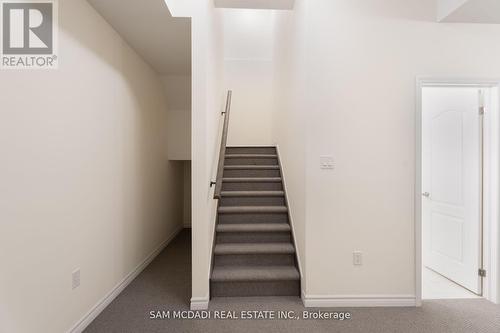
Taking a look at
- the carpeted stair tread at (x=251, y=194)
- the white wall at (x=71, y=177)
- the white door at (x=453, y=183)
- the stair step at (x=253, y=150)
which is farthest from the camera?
the stair step at (x=253, y=150)

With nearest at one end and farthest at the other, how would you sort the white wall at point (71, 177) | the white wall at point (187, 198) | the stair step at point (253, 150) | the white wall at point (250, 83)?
1. the white wall at point (71, 177)
2. the stair step at point (253, 150)
3. the white wall at point (250, 83)
4. the white wall at point (187, 198)

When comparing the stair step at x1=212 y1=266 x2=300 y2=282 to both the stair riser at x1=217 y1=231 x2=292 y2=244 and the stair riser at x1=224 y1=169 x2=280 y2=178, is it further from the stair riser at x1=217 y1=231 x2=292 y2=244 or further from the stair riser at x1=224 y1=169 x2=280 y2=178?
the stair riser at x1=224 y1=169 x2=280 y2=178

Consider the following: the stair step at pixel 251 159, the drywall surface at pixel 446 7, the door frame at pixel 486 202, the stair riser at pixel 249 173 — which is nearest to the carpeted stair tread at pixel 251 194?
the stair riser at pixel 249 173

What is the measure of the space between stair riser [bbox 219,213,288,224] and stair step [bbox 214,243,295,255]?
0.33 m

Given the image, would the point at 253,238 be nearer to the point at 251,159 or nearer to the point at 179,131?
the point at 251,159

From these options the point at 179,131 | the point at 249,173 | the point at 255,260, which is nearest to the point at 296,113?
the point at 249,173

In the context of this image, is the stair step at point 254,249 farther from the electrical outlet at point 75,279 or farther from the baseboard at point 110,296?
the electrical outlet at point 75,279

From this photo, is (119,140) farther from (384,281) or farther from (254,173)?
(384,281)

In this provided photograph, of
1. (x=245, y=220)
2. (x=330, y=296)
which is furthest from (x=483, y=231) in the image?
(x=245, y=220)

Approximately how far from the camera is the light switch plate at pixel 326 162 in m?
2.22

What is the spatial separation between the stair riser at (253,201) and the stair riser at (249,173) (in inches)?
20.5

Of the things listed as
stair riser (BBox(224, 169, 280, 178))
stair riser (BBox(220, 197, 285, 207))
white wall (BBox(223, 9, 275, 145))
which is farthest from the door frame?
white wall (BBox(223, 9, 275, 145))

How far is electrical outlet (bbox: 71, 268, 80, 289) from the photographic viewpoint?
71.0 inches

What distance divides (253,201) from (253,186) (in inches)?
11.4
